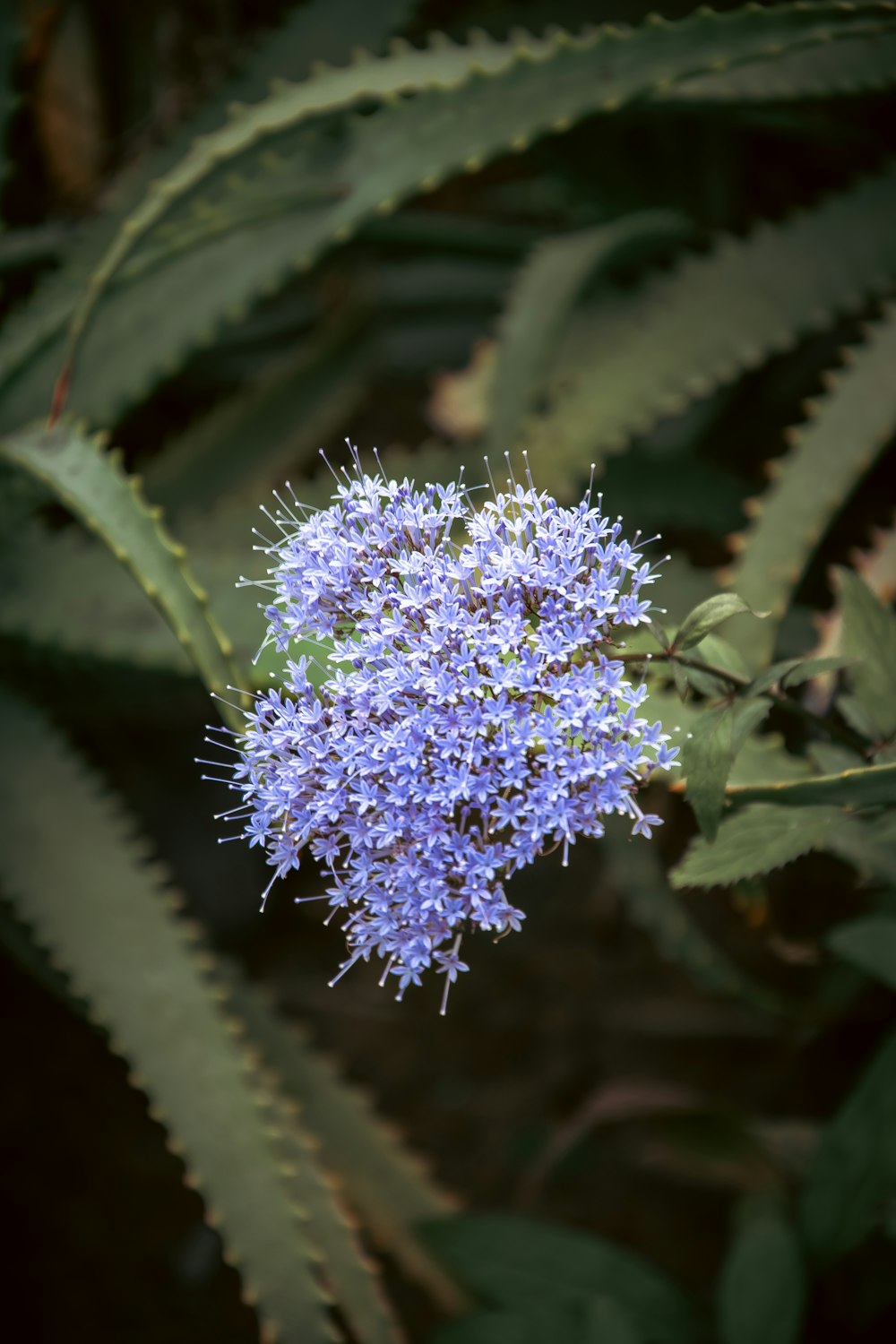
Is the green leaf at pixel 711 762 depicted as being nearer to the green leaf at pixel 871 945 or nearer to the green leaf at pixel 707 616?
the green leaf at pixel 707 616

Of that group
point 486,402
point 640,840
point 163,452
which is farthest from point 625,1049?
point 163,452

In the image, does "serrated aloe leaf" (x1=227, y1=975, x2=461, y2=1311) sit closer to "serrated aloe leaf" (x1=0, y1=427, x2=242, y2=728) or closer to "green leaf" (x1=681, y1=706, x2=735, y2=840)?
"serrated aloe leaf" (x1=0, y1=427, x2=242, y2=728)

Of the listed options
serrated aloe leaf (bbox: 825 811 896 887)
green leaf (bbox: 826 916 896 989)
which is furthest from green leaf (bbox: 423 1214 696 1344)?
serrated aloe leaf (bbox: 825 811 896 887)

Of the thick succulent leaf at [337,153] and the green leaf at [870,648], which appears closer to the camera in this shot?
the green leaf at [870,648]

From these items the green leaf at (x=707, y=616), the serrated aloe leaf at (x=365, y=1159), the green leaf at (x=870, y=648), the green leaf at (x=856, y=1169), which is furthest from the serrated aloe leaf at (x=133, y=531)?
the green leaf at (x=856, y=1169)

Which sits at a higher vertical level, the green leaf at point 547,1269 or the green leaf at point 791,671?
the green leaf at point 791,671
